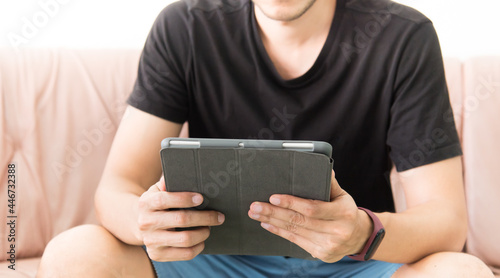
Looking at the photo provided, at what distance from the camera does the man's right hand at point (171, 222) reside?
0.73m

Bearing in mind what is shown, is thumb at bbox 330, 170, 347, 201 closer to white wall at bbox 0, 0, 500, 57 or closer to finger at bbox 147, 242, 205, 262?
finger at bbox 147, 242, 205, 262

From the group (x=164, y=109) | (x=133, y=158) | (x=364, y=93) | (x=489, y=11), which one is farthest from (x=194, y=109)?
(x=489, y=11)

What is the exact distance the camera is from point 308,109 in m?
1.02

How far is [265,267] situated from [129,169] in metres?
0.35

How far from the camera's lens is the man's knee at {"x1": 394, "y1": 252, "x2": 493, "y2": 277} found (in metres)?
0.77

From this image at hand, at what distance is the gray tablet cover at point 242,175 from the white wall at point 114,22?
2.91 feet

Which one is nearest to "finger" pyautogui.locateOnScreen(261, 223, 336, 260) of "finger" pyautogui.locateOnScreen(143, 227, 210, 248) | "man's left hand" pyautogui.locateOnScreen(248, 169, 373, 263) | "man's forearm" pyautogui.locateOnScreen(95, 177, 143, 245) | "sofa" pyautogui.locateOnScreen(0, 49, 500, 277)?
"man's left hand" pyautogui.locateOnScreen(248, 169, 373, 263)

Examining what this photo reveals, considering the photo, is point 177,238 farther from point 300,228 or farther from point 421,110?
point 421,110

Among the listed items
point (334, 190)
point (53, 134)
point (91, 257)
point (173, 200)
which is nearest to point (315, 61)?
point (334, 190)

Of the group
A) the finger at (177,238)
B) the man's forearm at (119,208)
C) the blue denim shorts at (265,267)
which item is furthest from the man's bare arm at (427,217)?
the man's forearm at (119,208)

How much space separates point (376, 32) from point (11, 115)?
3.10 ft

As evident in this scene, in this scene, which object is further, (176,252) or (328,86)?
(328,86)

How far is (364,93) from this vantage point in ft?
3.37

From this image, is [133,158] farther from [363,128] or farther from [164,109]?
[363,128]
